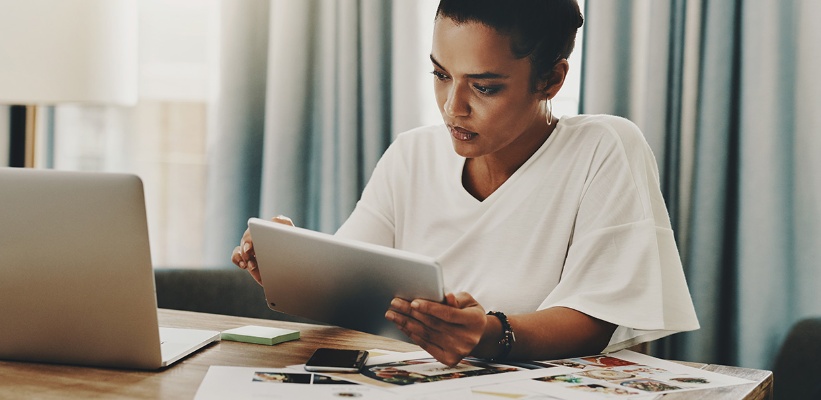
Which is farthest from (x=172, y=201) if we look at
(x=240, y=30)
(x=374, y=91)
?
(x=374, y=91)

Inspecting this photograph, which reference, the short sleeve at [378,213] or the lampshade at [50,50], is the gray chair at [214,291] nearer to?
the short sleeve at [378,213]

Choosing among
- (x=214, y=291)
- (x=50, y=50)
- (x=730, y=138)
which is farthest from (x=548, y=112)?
(x=50, y=50)

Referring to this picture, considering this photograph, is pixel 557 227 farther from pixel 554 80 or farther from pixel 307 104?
pixel 307 104

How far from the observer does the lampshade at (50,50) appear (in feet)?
6.75

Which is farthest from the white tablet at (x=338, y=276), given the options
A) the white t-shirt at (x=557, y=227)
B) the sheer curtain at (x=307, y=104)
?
the sheer curtain at (x=307, y=104)

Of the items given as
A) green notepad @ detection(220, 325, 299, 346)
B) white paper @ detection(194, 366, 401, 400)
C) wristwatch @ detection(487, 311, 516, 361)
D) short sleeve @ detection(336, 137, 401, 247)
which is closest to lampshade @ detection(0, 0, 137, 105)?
short sleeve @ detection(336, 137, 401, 247)

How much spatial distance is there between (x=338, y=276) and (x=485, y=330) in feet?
0.65

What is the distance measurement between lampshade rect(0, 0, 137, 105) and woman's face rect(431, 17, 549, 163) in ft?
3.65

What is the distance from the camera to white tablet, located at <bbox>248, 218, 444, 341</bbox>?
38.0 inches

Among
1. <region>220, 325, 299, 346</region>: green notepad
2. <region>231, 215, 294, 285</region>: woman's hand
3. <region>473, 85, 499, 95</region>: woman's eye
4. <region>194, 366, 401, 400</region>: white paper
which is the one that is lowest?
<region>220, 325, 299, 346</region>: green notepad

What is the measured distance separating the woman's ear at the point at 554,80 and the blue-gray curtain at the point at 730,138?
0.68 meters

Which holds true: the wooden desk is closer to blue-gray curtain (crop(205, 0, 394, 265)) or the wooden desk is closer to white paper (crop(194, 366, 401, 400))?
white paper (crop(194, 366, 401, 400))

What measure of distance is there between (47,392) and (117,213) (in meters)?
0.22

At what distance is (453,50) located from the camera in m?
1.30
